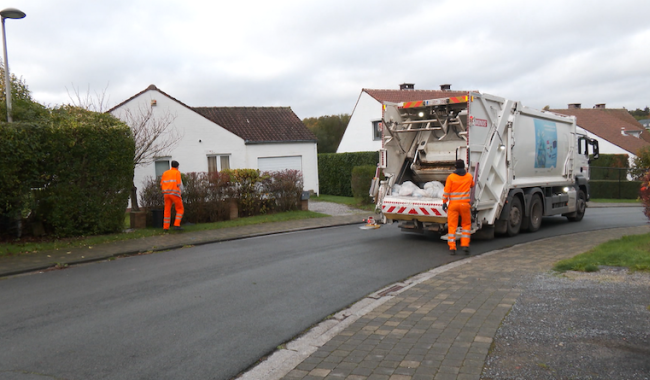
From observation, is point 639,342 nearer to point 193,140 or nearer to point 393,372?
point 393,372

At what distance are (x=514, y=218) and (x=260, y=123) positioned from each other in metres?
14.9

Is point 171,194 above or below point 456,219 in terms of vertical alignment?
above

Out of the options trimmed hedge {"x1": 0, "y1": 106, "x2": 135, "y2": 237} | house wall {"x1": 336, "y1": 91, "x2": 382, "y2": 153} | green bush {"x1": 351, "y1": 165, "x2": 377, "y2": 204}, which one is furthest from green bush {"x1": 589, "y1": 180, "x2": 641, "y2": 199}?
trimmed hedge {"x1": 0, "y1": 106, "x2": 135, "y2": 237}

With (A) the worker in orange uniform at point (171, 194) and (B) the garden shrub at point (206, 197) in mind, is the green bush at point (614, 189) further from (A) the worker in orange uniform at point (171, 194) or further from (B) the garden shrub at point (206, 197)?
(A) the worker in orange uniform at point (171, 194)

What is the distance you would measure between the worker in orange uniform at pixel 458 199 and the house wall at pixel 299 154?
14.2m

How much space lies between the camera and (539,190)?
41.8 ft

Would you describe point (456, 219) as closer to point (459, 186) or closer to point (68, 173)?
point (459, 186)

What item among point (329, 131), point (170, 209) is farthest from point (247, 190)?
point (329, 131)

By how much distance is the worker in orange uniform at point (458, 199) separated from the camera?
9.38 metres

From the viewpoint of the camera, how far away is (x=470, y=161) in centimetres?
1015

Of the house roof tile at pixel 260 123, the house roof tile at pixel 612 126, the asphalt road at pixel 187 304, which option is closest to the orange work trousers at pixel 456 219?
the asphalt road at pixel 187 304

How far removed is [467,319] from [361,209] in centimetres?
1315

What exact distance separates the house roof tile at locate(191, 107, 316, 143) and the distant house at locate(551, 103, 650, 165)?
2497 cm

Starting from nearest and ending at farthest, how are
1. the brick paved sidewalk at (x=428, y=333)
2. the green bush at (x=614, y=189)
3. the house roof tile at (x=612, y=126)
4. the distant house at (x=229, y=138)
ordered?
the brick paved sidewalk at (x=428, y=333) → the distant house at (x=229, y=138) → the green bush at (x=614, y=189) → the house roof tile at (x=612, y=126)
